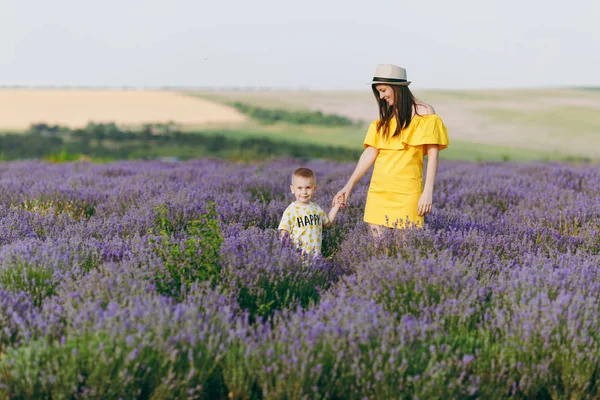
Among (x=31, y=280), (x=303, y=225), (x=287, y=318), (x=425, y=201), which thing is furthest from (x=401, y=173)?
(x=31, y=280)

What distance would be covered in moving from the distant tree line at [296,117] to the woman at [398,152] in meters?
13.0

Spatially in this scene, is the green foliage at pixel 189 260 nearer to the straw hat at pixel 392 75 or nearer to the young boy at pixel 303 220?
the young boy at pixel 303 220

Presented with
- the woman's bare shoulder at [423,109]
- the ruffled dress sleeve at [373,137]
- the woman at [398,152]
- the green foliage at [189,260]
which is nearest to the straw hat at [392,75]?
the woman at [398,152]

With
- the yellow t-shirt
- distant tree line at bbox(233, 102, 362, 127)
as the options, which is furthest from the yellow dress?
distant tree line at bbox(233, 102, 362, 127)

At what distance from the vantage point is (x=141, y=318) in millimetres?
2709

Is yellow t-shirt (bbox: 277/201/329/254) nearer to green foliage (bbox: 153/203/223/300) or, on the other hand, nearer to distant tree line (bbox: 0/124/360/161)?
green foliage (bbox: 153/203/223/300)

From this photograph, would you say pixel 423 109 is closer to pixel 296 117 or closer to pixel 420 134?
pixel 420 134

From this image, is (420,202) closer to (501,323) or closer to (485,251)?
(485,251)

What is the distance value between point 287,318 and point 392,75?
1.95m

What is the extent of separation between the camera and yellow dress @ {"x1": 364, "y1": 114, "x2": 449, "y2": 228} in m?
4.29

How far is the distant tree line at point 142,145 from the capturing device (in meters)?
13.8

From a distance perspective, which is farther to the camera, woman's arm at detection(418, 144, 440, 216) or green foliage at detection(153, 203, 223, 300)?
woman's arm at detection(418, 144, 440, 216)

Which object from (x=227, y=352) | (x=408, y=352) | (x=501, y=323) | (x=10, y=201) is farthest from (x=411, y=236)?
(x=10, y=201)

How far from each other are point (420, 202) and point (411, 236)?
28cm
